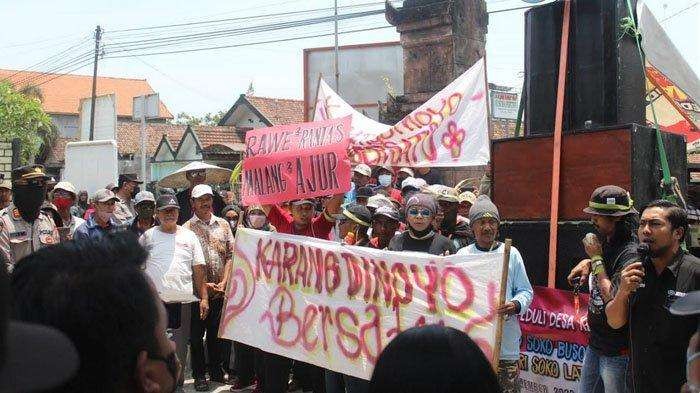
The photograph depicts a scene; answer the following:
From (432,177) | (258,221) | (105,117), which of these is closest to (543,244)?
(258,221)

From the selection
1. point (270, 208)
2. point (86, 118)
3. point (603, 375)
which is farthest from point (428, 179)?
point (86, 118)

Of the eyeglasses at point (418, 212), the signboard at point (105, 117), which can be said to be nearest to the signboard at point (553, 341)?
the eyeglasses at point (418, 212)

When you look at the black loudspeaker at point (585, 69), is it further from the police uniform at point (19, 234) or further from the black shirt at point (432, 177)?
the black shirt at point (432, 177)

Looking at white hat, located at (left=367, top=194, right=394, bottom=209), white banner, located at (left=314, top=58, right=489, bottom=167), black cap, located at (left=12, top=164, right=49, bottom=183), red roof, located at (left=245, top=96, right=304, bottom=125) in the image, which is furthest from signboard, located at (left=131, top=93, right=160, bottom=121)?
white banner, located at (left=314, top=58, right=489, bottom=167)

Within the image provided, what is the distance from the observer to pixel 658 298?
4.38 meters

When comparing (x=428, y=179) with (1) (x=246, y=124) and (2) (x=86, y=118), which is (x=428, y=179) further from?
(1) (x=246, y=124)

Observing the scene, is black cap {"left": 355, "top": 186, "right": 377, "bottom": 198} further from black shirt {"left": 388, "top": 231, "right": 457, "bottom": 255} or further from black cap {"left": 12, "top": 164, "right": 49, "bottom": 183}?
black cap {"left": 12, "top": 164, "right": 49, "bottom": 183}

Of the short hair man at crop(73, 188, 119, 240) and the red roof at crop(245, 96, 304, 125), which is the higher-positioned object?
the red roof at crop(245, 96, 304, 125)

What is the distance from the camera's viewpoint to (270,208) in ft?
22.1

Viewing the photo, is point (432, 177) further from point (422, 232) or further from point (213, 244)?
point (422, 232)

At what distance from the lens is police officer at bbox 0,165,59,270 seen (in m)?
6.82

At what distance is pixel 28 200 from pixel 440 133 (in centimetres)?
362

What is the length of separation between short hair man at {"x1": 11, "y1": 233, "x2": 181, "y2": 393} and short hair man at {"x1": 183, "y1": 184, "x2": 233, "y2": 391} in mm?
6156

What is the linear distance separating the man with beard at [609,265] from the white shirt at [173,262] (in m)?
3.77
